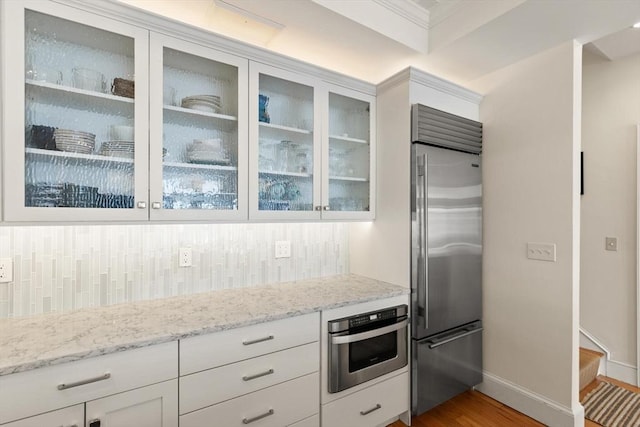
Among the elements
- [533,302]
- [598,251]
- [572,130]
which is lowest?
[533,302]

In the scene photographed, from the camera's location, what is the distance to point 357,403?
6.23ft

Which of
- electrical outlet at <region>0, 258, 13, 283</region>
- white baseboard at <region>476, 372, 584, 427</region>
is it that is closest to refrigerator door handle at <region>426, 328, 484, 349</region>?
white baseboard at <region>476, 372, 584, 427</region>

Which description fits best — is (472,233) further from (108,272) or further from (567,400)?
(108,272)

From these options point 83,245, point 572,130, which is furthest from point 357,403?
point 572,130

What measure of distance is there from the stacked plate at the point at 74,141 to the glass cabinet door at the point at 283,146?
0.78 m

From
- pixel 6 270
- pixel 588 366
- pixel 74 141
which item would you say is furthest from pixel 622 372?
pixel 6 270

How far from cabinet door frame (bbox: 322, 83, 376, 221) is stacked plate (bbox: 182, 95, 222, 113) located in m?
0.70

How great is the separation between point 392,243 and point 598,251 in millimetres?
2054

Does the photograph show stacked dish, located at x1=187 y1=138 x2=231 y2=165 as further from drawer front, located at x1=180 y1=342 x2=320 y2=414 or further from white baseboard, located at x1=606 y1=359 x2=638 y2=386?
white baseboard, located at x1=606 y1=359 x2=638 y2=386

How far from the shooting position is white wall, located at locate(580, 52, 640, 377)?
2691mm

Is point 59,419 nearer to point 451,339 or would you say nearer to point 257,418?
point 257,418

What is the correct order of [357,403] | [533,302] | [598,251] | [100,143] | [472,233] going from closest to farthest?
1. [100,143]
2. [357,403]
3. [533,302]
4. [472,233]
5. [598,251]

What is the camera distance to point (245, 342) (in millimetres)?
1531

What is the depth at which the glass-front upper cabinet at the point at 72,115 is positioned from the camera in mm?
1322
